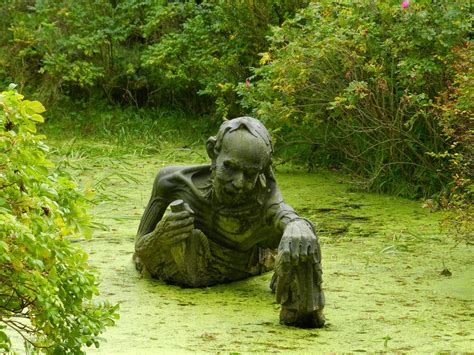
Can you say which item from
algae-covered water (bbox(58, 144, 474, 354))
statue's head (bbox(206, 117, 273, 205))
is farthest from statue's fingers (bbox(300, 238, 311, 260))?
statue's head (bbox(206, 117, 273, 205))

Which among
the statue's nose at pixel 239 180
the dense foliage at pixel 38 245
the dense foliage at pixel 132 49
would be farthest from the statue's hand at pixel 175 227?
the dense foliage at pixel 132 49

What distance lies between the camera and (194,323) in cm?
608

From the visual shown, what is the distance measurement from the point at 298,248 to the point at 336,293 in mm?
822

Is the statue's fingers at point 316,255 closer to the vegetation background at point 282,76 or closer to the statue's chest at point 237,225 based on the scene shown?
the statue's chest at point 237,225

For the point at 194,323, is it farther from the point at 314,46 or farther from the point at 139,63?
the point at 139,63

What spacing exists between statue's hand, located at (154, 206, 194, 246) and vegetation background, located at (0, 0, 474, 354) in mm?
1096

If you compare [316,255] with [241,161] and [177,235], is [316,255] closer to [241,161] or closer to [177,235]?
[241,161]

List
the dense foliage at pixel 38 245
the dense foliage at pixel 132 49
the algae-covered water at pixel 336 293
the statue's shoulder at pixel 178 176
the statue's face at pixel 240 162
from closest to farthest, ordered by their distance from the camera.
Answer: the dense foliage at pixel 38 245, the algae-covered water at pixel 336 293, the statue's face at pixel 240 162, the statue's shoulder at pixel 178 176, the dense foliage at pixel 132 49

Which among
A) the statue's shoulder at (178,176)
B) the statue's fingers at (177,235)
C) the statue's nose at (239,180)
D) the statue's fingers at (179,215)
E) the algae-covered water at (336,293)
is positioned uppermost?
the statue's nose at (239,180)

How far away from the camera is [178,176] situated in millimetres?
7152

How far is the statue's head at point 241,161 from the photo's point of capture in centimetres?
654

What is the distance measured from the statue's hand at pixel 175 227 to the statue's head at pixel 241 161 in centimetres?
22

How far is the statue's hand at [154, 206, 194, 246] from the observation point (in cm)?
684

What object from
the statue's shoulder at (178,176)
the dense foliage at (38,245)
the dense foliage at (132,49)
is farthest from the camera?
the dense foliage at (132,49)
